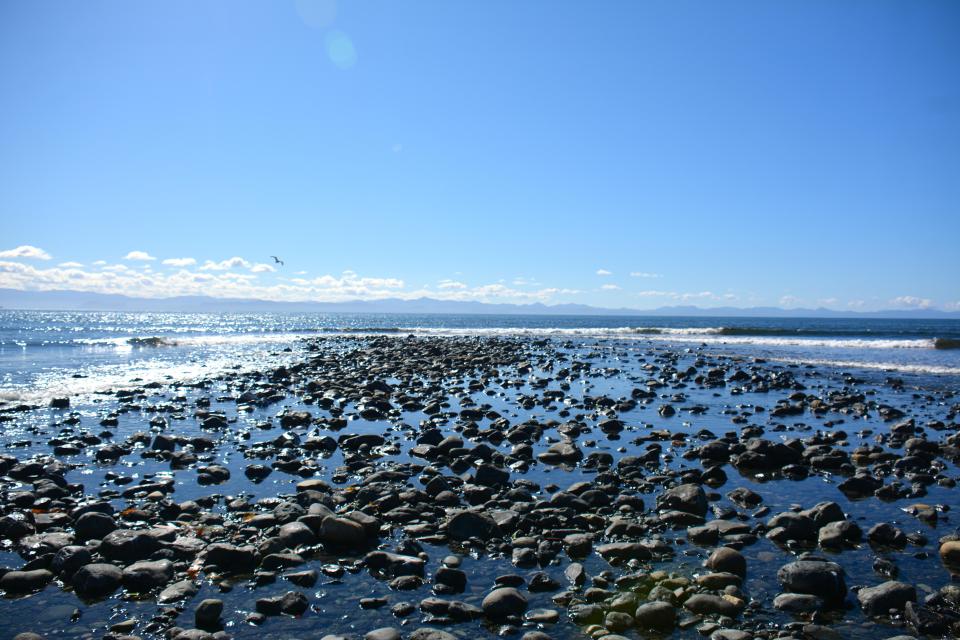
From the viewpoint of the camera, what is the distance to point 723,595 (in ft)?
21.6

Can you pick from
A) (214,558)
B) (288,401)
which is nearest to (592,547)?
(214,558)

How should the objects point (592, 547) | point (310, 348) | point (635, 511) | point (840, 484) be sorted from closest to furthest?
point (592, 547), point (635, 511), point (840, 484), point (310, 348)

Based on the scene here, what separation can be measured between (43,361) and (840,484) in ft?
147

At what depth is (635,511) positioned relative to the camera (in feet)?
31.0

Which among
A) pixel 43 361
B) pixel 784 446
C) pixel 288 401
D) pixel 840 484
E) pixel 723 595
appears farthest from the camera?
pixel 43 361

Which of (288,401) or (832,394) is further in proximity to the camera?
(832,394)

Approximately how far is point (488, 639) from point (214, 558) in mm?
3745

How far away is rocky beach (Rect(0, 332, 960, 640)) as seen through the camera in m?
6.20

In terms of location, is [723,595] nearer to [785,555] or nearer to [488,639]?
[785,555]

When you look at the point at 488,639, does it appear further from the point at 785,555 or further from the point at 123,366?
the point at 123,366

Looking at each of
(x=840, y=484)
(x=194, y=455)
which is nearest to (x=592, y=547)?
(x=840, y=484)

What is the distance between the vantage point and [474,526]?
849 centimetres

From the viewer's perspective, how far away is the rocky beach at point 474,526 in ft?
A: 20.4

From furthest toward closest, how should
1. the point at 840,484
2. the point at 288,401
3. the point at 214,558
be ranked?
the point at 288,401
the point at 840,484
the point at 214,558
